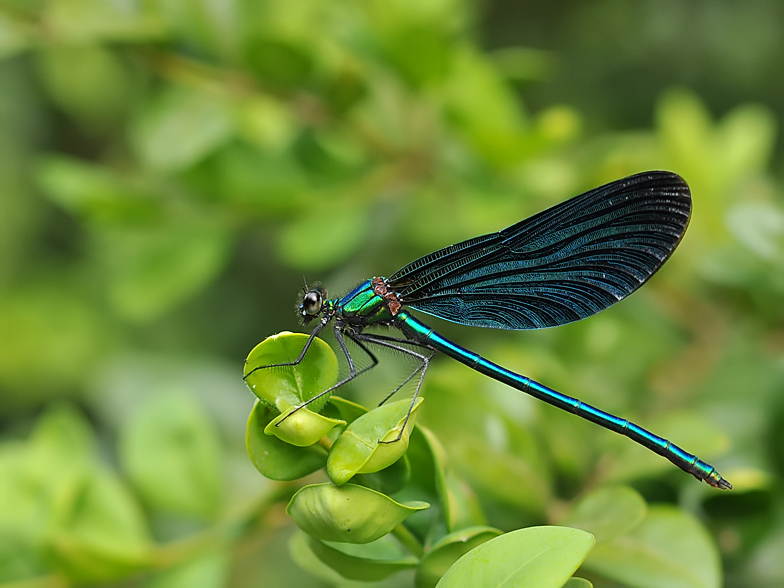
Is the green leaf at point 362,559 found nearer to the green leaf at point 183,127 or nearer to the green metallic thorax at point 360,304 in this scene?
the green metallic thorax at point 360,304

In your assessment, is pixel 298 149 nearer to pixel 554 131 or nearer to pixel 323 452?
pixel 554 131

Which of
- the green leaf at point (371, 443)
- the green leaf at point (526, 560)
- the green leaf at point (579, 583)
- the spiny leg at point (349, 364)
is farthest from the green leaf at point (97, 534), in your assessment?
the green leaf at point (579, 583)

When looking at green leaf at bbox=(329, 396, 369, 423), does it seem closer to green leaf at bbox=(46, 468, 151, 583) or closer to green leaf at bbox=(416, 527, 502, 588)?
green leaf at bbox=(416, 527, 502, 588)

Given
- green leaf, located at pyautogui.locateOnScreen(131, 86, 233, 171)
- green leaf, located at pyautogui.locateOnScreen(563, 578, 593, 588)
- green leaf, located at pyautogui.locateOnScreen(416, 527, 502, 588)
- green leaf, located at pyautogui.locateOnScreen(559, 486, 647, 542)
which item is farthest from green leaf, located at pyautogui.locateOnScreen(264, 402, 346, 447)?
green leaf, located at pyautogui.locateOnScreen(131, 86, 233, 171)

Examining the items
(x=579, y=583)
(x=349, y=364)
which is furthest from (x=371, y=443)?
(x=349, y=364)

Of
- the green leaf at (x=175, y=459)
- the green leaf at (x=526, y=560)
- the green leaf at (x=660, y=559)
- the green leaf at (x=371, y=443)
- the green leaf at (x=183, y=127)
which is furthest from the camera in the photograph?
the green leaf at (x=183, y=127)

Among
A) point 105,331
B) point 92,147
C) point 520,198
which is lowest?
point 520,198

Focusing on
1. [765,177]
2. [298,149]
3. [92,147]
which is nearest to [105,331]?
[92,147]

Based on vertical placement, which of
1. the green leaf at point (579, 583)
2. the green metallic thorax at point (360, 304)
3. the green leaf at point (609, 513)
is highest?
the green metallic thorax at point (360, 304)
